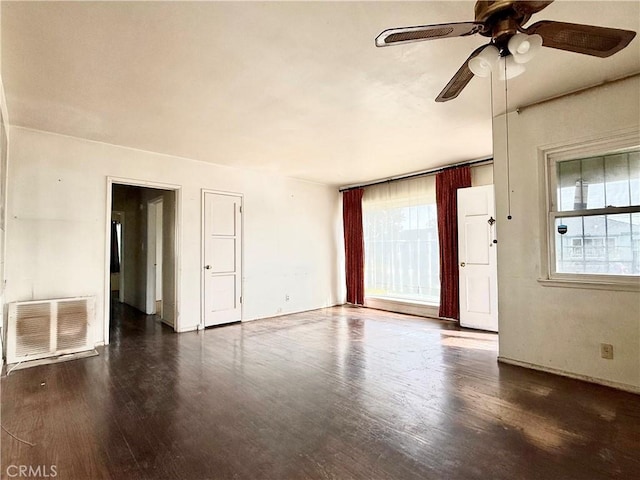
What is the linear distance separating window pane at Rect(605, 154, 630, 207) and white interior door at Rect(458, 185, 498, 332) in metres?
1.77

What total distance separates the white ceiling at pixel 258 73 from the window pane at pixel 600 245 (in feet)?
3.98

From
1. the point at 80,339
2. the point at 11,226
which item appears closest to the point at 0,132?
the point at 11,226

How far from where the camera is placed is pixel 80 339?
378 cm

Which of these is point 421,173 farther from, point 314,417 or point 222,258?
point 314,417

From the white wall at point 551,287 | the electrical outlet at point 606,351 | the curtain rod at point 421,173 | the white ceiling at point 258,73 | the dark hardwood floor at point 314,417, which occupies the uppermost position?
the white ceiling at point 258,73

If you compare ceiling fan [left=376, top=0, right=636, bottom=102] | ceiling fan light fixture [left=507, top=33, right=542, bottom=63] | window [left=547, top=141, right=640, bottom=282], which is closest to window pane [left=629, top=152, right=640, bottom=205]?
window [left=547, top=141, right=640, bottom=282]

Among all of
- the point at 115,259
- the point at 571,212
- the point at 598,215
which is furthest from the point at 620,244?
the point at 115,259

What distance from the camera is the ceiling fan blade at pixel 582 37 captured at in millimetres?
1475

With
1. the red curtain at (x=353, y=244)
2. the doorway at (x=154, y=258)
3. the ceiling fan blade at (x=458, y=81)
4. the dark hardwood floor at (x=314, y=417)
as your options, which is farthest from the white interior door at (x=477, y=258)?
the doorway at (x=154, y=258)

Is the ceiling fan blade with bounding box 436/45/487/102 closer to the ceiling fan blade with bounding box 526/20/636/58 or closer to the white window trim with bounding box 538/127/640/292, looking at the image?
the ceiling fan blade with bounding box 526/20/636/58

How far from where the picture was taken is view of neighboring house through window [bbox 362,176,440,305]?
573 cm

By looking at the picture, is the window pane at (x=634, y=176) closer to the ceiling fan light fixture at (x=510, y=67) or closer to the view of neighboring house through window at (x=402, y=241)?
the ceiling fan light fixture at (x=510, y=67)

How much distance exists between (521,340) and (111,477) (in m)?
3.49

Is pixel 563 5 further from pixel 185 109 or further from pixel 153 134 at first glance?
pixel 153 134
